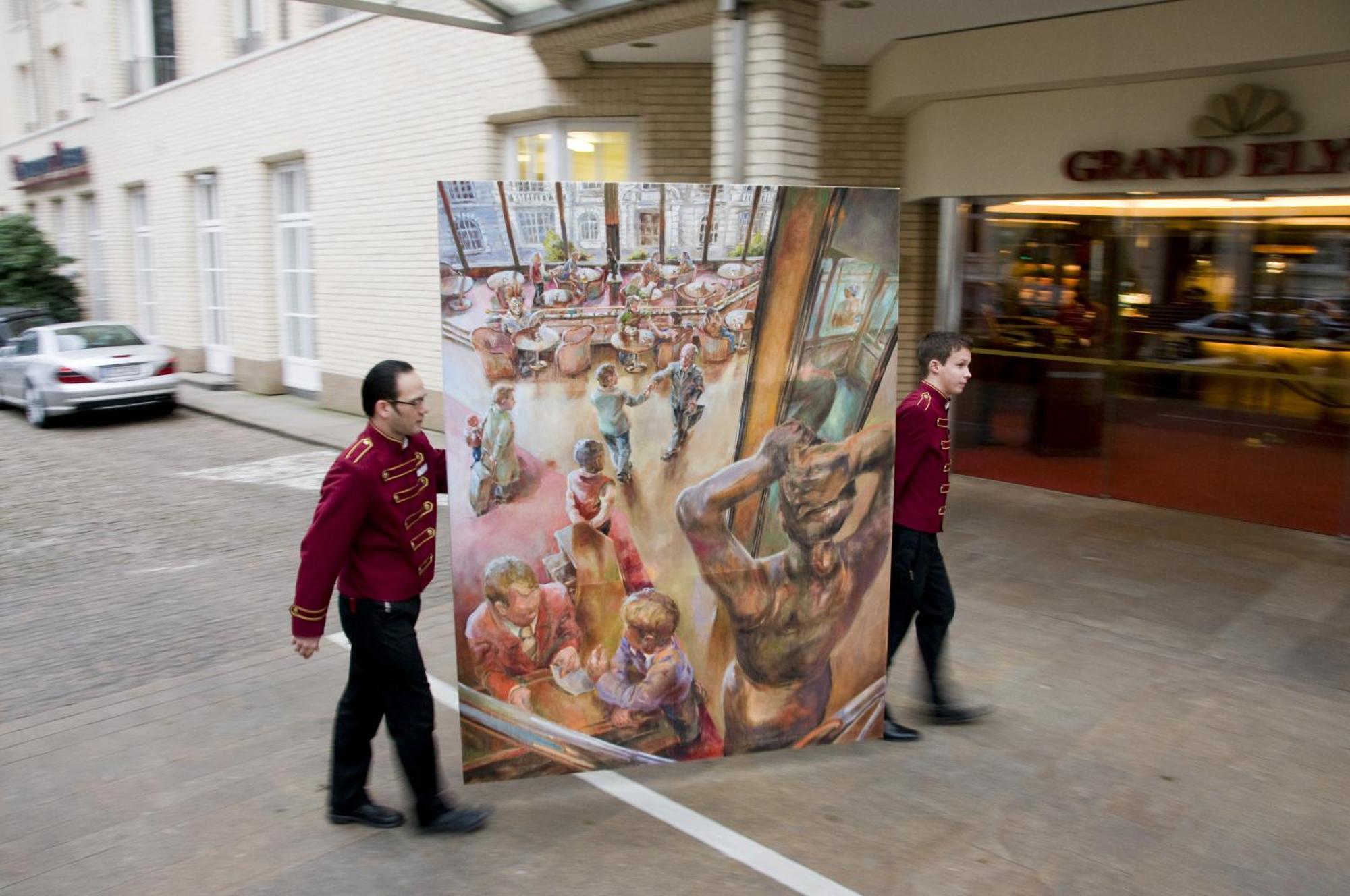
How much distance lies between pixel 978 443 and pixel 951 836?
6.56 meters

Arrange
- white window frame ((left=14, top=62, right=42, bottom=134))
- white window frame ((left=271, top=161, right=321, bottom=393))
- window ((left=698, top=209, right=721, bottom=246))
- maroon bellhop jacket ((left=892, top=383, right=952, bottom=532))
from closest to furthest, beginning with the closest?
window ((left=698, top=209, right=721, bottom=246)) < maroon bellhop jacket ((left=892, top=383, right=952, bottom=532)) < white window frame ((left=271, top=161, right=321, bottom=393)) < white window frame ((left=14, top=62, right=42, bottom=134))

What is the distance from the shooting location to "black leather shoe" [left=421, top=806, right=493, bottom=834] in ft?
12.9

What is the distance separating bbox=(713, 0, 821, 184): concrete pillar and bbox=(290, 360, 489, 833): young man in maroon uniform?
4276 millimetres

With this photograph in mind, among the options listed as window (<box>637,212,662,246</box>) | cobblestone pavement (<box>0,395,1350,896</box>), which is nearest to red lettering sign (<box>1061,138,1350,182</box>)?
cobblestone pavement (<box>0,395,1350,896</box>)

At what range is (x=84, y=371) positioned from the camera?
1339 cm

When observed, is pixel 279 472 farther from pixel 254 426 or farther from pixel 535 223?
pixel 535 223

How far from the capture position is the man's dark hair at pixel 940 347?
455 cm

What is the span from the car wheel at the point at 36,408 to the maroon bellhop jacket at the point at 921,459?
508 inches

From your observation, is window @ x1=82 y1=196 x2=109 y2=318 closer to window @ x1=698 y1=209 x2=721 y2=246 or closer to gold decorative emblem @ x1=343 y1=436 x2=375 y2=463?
gold decorative emblem @ x1=343 y1=436 x2=375 y2=463

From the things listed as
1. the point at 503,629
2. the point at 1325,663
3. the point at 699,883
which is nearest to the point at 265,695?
the point at 503,629

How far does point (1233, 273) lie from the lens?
8.10 meters

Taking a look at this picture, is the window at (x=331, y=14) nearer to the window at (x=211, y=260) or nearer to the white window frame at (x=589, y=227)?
the window at (x=211, y=260)

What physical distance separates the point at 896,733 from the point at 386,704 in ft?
7.53

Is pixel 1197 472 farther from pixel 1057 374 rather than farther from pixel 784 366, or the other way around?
pixel 784 366
